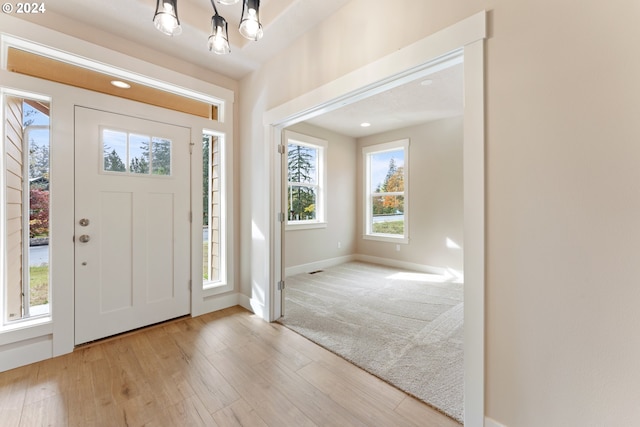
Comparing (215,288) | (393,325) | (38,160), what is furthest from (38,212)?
(393,325)

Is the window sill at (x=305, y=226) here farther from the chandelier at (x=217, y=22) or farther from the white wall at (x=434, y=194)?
the chandelier at (x=217, y=22)

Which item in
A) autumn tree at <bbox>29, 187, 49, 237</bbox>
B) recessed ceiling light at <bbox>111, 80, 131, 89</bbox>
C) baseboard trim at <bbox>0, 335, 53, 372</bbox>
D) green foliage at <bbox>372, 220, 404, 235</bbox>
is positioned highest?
recessed ceiling light at <bbox>111, 80, 131, 89</bbox>

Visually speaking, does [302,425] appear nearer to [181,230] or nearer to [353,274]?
[181,230]

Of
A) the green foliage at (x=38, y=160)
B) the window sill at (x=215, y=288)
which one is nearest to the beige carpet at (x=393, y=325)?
the window sill at (x=215, y=288)

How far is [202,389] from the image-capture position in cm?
172

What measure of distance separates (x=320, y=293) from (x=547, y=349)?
8.83ft

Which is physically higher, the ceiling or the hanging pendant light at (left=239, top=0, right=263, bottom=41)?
the ceiling

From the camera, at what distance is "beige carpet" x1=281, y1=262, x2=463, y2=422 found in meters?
1.82

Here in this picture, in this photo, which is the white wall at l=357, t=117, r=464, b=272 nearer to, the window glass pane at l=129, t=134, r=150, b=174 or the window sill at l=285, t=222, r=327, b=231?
the window sill at l=285, t=222, r=327, b=231

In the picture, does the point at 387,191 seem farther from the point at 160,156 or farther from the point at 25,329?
the point at 25,329

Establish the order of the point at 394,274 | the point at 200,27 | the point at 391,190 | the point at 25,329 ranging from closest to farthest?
the point at 25,329
the point at 200,27
the point at 394,274
the point at 391,190

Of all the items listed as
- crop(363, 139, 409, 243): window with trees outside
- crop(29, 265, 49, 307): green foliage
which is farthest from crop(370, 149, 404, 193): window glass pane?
crop(29, 265, 49, 307): green foliage

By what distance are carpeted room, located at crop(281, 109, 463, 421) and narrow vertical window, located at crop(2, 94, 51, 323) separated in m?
2.21

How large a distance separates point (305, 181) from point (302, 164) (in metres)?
0.33
